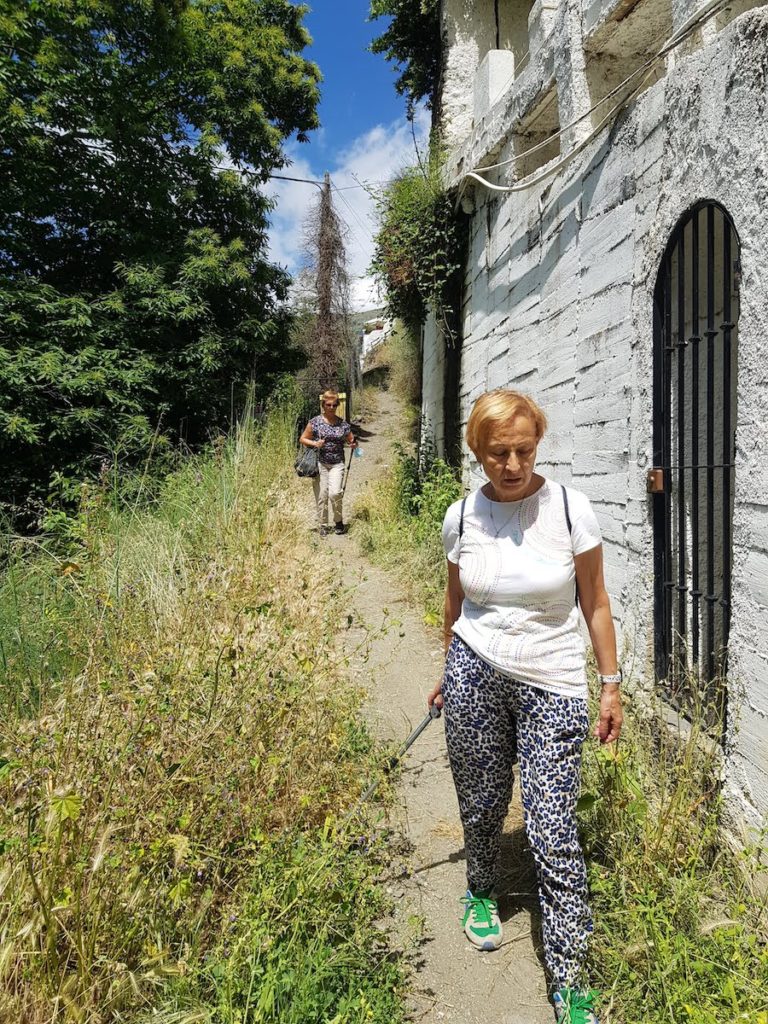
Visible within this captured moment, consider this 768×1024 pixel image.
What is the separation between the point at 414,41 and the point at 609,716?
10467 millimetres

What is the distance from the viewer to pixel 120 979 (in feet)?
5.35

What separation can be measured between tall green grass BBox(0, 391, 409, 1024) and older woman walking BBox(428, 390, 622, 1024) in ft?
1.89

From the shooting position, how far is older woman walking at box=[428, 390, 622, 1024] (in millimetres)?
1962

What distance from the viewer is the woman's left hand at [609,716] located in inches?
80.6

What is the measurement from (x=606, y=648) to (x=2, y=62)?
1126 centimetres

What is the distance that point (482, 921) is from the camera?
7.55 feet

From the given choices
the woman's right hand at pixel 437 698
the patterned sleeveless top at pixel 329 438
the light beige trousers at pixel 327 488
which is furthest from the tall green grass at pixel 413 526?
the woman's right hand at pixel 437 698

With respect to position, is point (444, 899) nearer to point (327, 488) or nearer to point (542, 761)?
point (542, 761)

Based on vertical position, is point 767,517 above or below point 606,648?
above

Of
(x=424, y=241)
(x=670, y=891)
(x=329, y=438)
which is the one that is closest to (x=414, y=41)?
(x=424, y=241)

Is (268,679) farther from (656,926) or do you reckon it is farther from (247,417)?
(247,417)

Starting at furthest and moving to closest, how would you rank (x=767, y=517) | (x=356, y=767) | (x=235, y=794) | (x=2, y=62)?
(x=2, y=62)
(x=356, y=767)
(x=235, y=794)
(x=767, y=517)

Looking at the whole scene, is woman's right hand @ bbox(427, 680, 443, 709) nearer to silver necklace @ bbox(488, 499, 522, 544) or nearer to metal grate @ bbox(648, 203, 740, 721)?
silver necklace @ bbox(488, 499, 522, 544)

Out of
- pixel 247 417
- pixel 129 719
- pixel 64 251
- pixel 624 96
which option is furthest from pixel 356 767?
pixel 64 251
